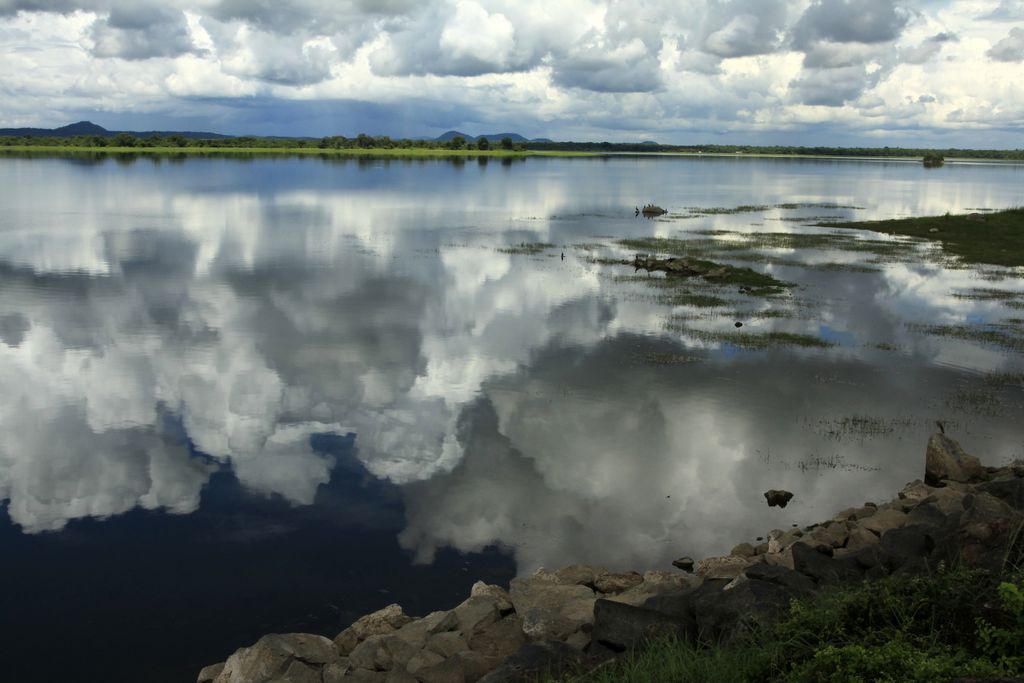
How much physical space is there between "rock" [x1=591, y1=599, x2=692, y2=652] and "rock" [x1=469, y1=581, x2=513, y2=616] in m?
3.11

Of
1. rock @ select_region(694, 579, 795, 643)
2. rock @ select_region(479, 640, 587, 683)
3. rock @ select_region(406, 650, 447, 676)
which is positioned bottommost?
rock @ select_region(406, 650, 447, 676)

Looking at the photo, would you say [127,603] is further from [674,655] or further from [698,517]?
[698,517]

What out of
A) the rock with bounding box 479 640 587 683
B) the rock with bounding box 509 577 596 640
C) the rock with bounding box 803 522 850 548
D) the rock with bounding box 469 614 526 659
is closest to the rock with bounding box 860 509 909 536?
the rock with bounding box 803 522 850 548

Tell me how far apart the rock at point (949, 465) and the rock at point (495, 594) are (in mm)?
12578

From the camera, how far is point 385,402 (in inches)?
1091

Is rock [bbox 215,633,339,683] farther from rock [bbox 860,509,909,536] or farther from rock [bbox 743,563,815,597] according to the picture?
rock [bbox 860,509,909,536]

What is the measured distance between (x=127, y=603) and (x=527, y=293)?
32.9 metres

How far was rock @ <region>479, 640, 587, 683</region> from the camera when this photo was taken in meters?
11.1

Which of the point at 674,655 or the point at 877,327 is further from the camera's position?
the point at 877,327

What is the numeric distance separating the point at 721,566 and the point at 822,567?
3.11 metres

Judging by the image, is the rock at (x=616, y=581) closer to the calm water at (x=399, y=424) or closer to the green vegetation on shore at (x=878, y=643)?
the calm water at (x=399, y=424)

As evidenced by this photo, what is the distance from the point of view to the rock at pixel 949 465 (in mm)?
21312

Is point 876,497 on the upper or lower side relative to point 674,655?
lower

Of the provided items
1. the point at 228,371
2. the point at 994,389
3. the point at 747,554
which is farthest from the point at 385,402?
the point at 994,389
